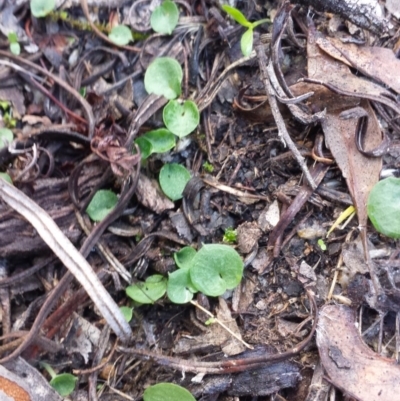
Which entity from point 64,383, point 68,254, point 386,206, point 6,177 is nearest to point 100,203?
point 68,254

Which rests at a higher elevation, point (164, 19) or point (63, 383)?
point (164, 19)

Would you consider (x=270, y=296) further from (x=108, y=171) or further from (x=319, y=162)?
(x=108, y=171)

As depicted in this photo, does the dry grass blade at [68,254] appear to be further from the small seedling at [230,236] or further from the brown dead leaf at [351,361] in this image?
the brown dead leaf at [351,361]

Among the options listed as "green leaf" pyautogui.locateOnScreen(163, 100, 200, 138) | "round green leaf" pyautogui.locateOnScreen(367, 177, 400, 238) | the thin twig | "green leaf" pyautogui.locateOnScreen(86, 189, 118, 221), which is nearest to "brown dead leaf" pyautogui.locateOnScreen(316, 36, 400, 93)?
the thin twig

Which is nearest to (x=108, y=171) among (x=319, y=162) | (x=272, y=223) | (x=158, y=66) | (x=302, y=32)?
(x=158, y=66)

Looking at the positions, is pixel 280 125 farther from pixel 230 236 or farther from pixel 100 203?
pixel 100 203

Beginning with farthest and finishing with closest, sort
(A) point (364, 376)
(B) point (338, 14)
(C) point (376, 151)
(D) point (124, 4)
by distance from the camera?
1. (D) point (124, 4)
2. (B) point (338, 14)
3. (C) point (376, 151)
4. (A) point (364, 376)
